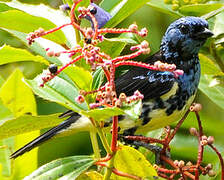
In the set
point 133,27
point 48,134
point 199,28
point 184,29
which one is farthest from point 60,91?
point 184,29

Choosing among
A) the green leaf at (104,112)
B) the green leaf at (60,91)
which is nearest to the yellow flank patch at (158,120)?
the green leaf at (60,91)

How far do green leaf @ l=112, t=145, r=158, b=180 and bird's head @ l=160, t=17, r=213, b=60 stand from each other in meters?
1.08

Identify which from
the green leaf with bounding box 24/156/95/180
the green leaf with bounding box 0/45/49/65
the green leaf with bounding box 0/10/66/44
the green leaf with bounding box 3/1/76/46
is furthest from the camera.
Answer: the green leaf with bounding box 3/1/76/46

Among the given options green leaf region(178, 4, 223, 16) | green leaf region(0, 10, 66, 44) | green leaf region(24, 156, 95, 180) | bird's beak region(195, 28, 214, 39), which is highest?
green leaf region(0, 10, 66, 44)

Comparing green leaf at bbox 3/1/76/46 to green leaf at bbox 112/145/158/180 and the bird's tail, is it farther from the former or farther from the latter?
green leaf at bbox 112/145/158/180

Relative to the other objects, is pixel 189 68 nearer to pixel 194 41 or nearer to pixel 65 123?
pixel 194 41

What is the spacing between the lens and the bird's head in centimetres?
307

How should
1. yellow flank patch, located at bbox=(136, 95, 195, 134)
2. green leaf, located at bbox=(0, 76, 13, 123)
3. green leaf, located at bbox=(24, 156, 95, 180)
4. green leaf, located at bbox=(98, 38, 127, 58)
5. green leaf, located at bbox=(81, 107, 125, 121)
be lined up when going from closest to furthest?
green leaf, located at bbox=(81, 107, 125, 121)
green leaf, located at bbox=(24, 156, 95, 180)
green leaf, located at bbox=(98, 38, 127, 58)
green leaf, located at bbox=(0, 76, 13, 123)
yellow flank patch, located at bbox=(136, 95, 195, 134)

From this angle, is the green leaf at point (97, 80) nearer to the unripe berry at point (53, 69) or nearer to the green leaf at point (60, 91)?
the green leaf at point (60, 91)

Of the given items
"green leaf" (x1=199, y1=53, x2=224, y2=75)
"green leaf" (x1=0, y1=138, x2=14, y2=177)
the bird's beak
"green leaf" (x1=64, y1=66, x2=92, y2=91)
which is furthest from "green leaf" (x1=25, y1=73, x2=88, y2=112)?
the bird's beak

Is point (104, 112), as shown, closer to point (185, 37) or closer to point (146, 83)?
point (146, 83)

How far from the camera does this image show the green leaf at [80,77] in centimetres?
188

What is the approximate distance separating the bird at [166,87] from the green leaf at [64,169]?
0.81 meters

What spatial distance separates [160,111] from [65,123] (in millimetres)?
526
